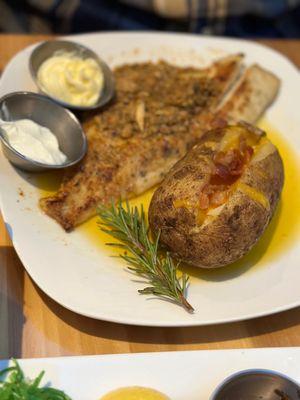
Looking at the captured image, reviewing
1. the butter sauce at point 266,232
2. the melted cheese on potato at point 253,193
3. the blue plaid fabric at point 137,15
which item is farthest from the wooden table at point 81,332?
the blue plaid fabric at point 137,15

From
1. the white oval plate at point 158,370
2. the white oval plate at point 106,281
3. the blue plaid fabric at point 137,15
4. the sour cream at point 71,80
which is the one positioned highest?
the blue plaid fabric at point 137,15

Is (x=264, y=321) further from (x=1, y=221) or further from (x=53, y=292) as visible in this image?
(x=1, y=221)

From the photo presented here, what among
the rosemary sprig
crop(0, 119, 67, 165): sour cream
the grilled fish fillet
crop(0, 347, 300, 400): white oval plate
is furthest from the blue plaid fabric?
crop(0, 347, 300, 400): white oval plate

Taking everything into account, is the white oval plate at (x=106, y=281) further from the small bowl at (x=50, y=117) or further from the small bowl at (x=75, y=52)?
the small bowl at (x=75, y=52)

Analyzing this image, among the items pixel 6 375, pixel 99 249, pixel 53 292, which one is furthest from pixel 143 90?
pixel 6 375

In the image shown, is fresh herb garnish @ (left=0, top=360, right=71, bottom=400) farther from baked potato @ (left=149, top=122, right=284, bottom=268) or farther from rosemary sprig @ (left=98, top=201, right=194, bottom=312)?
baked potato @ (left=149, top=122, right=284, bottom=268)

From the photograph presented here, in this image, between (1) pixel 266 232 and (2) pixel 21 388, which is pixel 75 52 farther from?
(2) pixel 21 388
